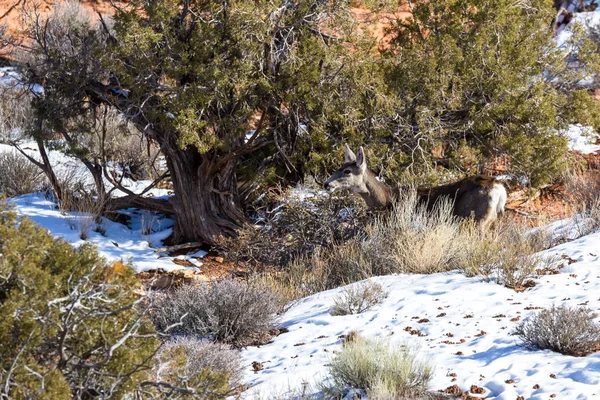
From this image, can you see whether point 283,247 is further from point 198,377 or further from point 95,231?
point 198,377

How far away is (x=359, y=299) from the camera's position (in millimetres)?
7992

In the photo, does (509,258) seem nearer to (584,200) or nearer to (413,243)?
(413,243)

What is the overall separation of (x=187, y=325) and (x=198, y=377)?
9.33 ft

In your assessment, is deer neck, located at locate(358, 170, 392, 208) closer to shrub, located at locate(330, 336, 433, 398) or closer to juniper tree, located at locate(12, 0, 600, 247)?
juniper tree, located at locate(12, 0, 600, 247)

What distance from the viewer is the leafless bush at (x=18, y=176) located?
1666 cm

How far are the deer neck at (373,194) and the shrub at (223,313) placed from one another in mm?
4919

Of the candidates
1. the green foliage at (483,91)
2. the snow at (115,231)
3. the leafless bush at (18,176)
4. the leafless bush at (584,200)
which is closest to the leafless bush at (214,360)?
the leafless bush at (584,200)

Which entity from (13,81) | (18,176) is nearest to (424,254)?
(18,176)

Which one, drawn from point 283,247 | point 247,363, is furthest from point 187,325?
point 283,247

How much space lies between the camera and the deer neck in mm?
12953

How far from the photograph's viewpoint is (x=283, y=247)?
40.3 ft

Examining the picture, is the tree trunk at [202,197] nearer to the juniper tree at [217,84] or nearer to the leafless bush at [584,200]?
the juniper tree at [217,84]

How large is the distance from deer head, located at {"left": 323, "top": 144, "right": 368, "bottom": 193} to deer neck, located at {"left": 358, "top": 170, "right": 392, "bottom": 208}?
0.04m

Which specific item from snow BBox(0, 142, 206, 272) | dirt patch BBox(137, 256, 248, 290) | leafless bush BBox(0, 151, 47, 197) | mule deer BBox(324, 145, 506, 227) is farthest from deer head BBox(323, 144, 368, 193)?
leafless bush BBox(0, 151, 47, 197)
